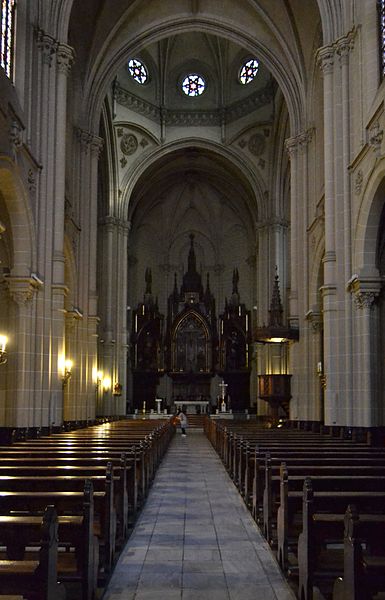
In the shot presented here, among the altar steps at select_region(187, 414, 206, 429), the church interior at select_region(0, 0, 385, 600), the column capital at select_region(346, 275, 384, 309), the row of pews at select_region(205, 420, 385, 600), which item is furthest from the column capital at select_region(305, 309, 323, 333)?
the altar steps at select_region(187, 414, 206, 429)

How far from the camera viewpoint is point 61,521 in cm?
544

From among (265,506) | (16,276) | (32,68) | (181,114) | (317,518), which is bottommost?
(265,506)

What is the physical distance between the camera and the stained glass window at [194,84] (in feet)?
145

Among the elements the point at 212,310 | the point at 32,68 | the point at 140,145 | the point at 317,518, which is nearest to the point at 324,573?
the point at 317,518

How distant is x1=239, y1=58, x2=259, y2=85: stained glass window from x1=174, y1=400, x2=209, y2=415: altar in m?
20.1

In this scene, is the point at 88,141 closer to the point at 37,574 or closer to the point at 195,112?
the point at 195,112

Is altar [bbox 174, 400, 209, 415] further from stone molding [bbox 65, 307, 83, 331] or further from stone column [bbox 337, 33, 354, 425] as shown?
stone column [bbox 337, 33, 354, 425]

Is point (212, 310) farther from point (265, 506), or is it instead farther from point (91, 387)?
point (265, 506)

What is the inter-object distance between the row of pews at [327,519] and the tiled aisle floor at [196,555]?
267 mm

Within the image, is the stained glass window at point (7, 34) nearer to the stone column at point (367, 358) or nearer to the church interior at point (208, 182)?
the church interior at point (208, 182)

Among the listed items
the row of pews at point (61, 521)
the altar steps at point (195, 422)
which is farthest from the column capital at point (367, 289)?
the altar steps at point (195, 422)

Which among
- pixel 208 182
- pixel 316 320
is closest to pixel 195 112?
pixel 208 182

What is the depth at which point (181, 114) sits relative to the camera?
43250 mm

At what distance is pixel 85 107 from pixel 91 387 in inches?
461
